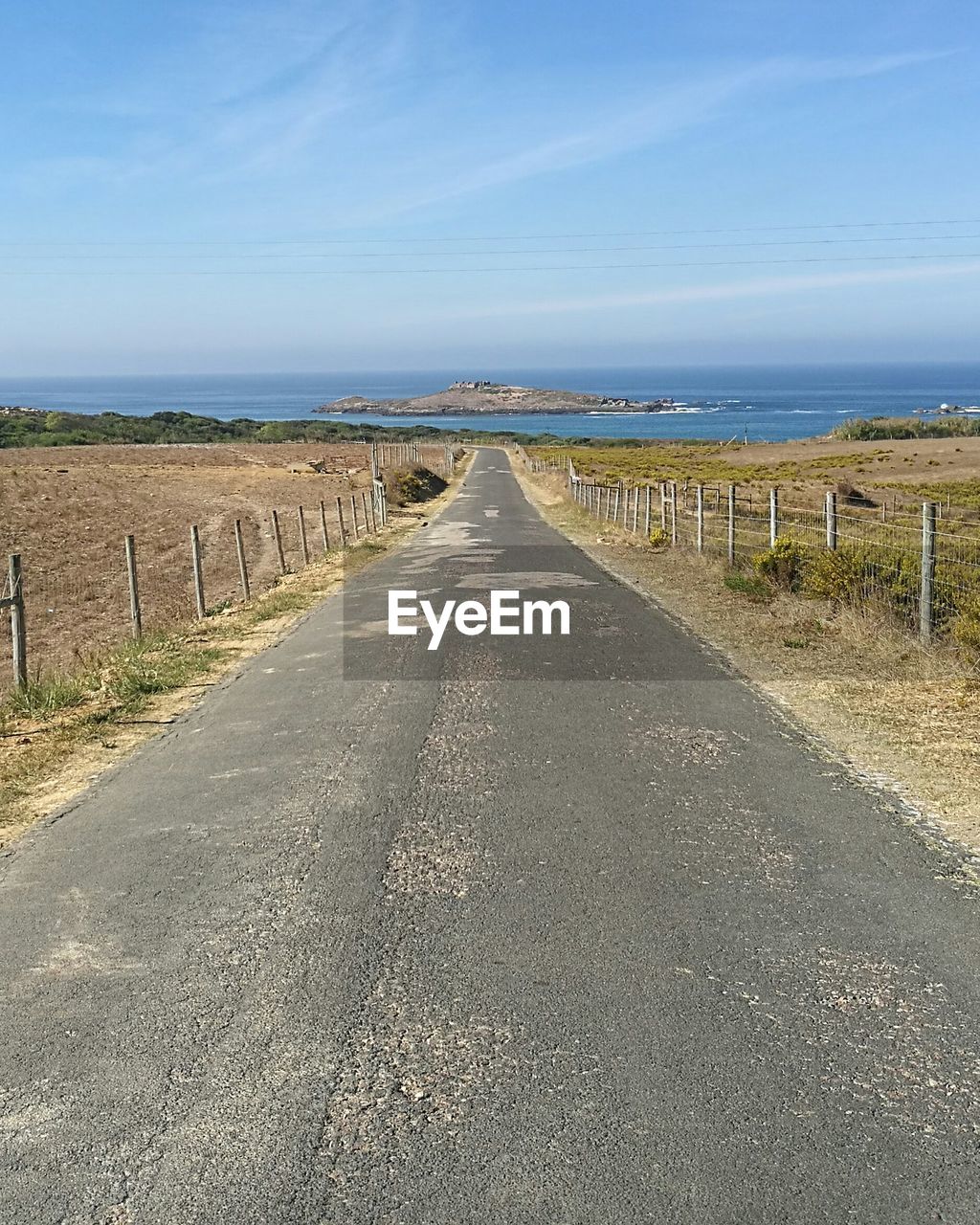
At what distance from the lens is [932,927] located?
17.4 ft

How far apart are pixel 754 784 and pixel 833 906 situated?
2047mm

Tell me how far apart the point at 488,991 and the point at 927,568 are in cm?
897

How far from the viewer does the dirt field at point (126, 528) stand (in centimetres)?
2150

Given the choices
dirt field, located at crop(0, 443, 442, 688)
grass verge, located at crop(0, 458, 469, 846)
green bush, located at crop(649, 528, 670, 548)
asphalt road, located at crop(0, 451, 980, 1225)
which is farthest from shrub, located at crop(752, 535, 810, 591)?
dirt field, located at crop(0, 443, 442, 688)

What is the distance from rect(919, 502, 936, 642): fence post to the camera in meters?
12.3

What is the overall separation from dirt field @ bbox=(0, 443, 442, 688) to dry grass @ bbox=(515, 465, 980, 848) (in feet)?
26.7

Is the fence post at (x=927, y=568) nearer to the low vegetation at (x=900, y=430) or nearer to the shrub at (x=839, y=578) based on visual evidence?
the shrub at (x=839, y=578)

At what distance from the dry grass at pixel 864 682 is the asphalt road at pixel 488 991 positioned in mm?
486

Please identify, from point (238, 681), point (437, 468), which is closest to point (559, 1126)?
point (238, 681)

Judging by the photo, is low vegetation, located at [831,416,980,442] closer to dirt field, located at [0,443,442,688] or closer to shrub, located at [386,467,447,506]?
dirt field, located at [0,443,442,688]

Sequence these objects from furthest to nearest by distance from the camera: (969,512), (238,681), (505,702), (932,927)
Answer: (969,512), (238,681), (505,702), (932,927)

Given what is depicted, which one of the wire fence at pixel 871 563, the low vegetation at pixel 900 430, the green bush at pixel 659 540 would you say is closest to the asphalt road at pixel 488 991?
the wire fence at pixel 871 563

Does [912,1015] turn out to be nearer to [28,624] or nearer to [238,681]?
[238,681]

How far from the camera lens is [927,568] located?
1227cm
